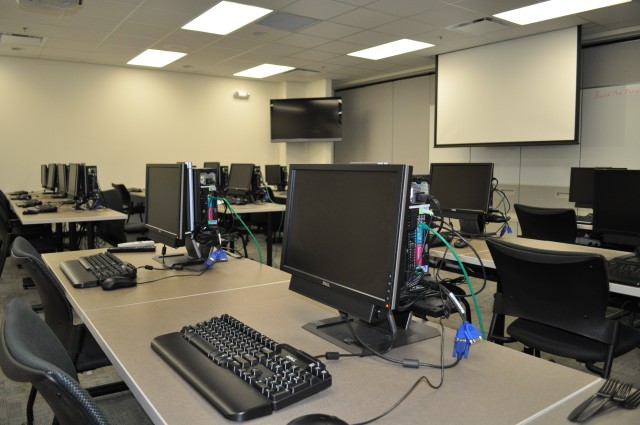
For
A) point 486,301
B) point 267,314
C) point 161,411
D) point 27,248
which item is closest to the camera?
point 161,411

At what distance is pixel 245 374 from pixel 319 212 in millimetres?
571

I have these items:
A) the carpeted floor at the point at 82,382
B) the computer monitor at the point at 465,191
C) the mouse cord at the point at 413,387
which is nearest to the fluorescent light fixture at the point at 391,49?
the computer monitor at the point at 465,191

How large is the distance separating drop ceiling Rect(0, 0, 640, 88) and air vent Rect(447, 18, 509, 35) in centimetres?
1

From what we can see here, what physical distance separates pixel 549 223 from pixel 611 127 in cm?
292

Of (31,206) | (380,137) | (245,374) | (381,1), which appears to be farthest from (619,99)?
(31,206)

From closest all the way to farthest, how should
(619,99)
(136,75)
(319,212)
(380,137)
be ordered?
(319,212) → (619,99) → (136,75) → (380,137)

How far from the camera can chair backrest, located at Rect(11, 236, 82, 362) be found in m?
1.68

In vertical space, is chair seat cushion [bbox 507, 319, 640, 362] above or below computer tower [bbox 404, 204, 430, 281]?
below

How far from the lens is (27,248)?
1.80m

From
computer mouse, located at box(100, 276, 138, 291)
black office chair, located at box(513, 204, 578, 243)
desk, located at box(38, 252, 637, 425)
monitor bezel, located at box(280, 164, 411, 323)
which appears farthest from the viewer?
black office chair, located at box(513, 204, 578, 243)

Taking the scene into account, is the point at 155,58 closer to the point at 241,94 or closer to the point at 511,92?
the point at 241,94

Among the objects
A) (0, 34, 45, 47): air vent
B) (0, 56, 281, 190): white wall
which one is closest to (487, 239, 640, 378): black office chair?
(0, 34, 45, 47): air vent

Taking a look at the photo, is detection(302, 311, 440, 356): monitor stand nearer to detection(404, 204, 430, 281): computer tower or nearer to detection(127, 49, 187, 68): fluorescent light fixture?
detection(404, 204, 430, 281): computer tower

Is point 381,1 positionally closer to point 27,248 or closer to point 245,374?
point 27,248
